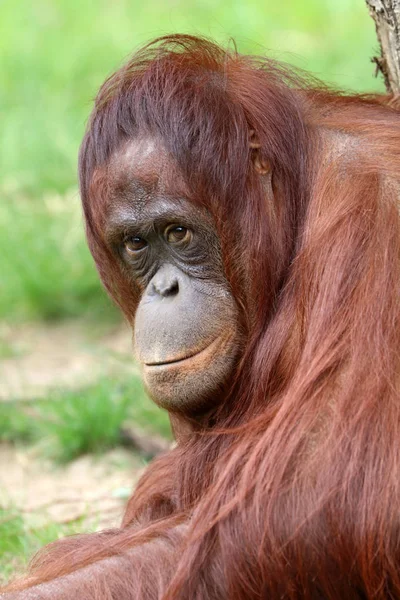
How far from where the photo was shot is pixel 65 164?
23.9ft

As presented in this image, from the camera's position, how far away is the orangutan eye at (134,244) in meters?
3.17

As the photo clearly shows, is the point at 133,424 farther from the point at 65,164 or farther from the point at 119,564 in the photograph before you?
the point at 65,164

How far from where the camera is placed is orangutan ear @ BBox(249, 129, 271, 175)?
307 centimetres

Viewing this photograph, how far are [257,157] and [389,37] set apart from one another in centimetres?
83

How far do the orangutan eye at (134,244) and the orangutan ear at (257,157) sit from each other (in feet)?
1.34

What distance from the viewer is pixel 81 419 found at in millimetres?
4668

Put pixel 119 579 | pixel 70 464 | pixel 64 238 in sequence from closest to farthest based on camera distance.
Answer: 1. pixel 119 579
2. pixel 70 464
3. pixel 64 238

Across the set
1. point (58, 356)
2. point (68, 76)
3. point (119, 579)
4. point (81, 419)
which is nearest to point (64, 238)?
point (58, 356)

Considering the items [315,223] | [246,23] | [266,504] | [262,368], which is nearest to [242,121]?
[315,223]

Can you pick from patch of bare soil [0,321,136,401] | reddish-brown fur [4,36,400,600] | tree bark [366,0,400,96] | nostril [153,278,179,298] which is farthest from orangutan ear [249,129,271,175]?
patch of bare soil [0,321,136,401]

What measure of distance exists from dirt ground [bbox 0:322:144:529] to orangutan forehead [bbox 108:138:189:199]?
1.43m

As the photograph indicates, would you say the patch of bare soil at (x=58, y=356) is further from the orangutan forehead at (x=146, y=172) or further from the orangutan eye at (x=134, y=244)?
the orangutan forehead at (x=146, y=172)

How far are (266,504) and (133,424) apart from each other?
2.37 m

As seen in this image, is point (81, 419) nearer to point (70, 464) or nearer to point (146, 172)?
Result: point (70, 464)
